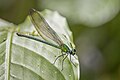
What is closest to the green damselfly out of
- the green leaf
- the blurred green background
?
the green leaf

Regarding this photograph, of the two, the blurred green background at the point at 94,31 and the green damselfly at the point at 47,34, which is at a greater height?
the green damselfly at the point at 47,34

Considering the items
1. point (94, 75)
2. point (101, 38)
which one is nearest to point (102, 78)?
point (94, 75)

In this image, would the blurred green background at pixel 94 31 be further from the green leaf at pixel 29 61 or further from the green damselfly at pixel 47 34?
the green leaf at pixel 29 61

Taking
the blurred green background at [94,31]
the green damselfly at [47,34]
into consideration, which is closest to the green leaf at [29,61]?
the green damselfly at [47,34]

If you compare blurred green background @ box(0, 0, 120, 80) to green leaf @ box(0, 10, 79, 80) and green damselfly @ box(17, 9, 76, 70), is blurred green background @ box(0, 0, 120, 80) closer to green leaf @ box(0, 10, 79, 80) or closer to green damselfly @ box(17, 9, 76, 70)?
green damselfly @ box(17, 9, 76, 70)

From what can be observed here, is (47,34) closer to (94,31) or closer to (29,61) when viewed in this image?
(29,61)

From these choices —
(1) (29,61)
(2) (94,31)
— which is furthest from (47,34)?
(2) (94,31)
